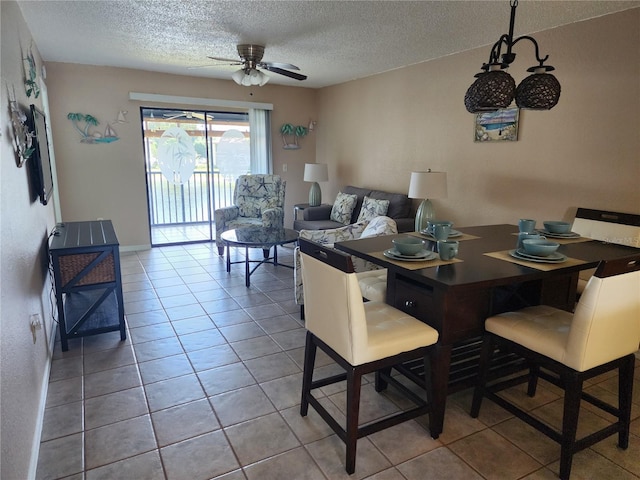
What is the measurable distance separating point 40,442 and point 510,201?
386 cm

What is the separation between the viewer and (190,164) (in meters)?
6.30

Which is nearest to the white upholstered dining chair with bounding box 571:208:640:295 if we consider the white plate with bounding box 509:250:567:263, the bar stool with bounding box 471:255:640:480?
the white plate with bounding box 509:250:567:263

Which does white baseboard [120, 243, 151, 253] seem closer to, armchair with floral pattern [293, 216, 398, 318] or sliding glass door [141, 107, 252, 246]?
sliding glass door [141, 107, 252, 246]

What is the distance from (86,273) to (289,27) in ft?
8.12

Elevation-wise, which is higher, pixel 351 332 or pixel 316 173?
pixel 316 173

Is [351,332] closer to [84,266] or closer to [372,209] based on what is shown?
[84,266]

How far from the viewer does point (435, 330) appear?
197 cm

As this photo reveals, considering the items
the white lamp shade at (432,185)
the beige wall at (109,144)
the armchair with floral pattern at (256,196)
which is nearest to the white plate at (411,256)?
the white lamp shade at (432,185)

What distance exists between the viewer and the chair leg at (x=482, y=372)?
7.02 ft

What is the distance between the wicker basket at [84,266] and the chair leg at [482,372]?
2.55 metres

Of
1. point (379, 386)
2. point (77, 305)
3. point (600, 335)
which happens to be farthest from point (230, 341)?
point (600, 335)

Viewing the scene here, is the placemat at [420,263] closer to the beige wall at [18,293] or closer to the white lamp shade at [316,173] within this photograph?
the beige wall at [18,293]

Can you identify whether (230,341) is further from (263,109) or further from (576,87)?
(263,109)

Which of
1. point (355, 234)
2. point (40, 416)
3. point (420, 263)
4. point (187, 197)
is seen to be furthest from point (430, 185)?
point (187, 197)
